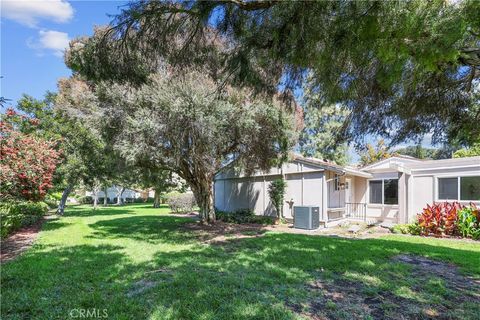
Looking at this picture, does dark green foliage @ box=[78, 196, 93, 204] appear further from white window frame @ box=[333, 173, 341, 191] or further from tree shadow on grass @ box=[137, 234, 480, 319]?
tree shadow on grass @ box=[137, 234, 480, 319]

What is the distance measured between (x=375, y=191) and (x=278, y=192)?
5.86 metres

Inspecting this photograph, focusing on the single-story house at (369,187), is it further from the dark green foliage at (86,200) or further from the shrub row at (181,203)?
the dark green foliage at (86,200)

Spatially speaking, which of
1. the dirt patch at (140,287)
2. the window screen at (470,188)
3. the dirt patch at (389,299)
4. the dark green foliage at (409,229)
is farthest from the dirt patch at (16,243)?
the window screen at (470,188)

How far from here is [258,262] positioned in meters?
6.36

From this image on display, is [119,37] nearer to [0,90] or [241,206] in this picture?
[0,90]

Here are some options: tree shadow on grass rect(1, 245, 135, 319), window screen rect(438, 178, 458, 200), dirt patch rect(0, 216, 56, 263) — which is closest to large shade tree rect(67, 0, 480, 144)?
tree shadow on grass rect(1, 245, 135, 319)

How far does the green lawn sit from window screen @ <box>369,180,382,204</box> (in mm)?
7797

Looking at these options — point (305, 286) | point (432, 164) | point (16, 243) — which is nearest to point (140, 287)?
point (305, 286)

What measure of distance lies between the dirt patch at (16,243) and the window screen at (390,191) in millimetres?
16055

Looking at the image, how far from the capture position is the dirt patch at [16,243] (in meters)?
6.93

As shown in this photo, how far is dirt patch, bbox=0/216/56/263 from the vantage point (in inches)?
273

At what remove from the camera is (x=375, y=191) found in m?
16.3

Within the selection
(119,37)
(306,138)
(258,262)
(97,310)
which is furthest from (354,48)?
(306,138)

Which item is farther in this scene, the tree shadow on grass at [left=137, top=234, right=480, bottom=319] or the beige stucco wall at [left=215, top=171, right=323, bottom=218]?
the beige stucco wall at [left=215, top=171, right=323, bottom=218]
